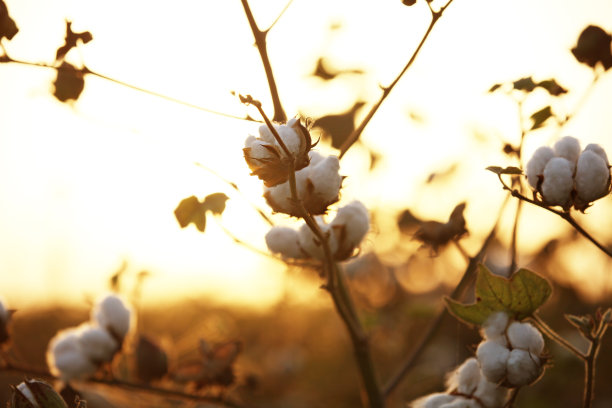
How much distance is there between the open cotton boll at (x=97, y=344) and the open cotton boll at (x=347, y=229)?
2.04 feet

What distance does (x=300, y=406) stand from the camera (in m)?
2.60

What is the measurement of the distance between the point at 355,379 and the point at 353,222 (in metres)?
2.21

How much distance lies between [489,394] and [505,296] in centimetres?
16

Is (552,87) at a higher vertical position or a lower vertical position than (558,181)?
higher

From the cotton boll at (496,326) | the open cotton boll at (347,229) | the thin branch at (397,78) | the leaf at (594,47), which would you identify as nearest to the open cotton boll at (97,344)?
the open cotton boll at (347,229)

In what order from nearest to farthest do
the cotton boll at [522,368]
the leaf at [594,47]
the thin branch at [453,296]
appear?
1. the cotton boll at [522,368]
2. the leaf at [594,47]
3. the thin branch at [453,296]

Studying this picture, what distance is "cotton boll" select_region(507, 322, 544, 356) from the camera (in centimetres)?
90

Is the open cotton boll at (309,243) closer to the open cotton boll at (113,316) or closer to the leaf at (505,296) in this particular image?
the leaf at (505,296)

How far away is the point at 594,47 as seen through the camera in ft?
3.68

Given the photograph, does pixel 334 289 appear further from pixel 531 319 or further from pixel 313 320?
pixel 313 320

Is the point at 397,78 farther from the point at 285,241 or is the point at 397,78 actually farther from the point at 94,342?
the point at 94,342

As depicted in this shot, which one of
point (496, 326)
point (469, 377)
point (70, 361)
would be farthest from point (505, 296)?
point (70, 361)

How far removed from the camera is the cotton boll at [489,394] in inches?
38.1

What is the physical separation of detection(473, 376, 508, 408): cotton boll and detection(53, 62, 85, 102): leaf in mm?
813
